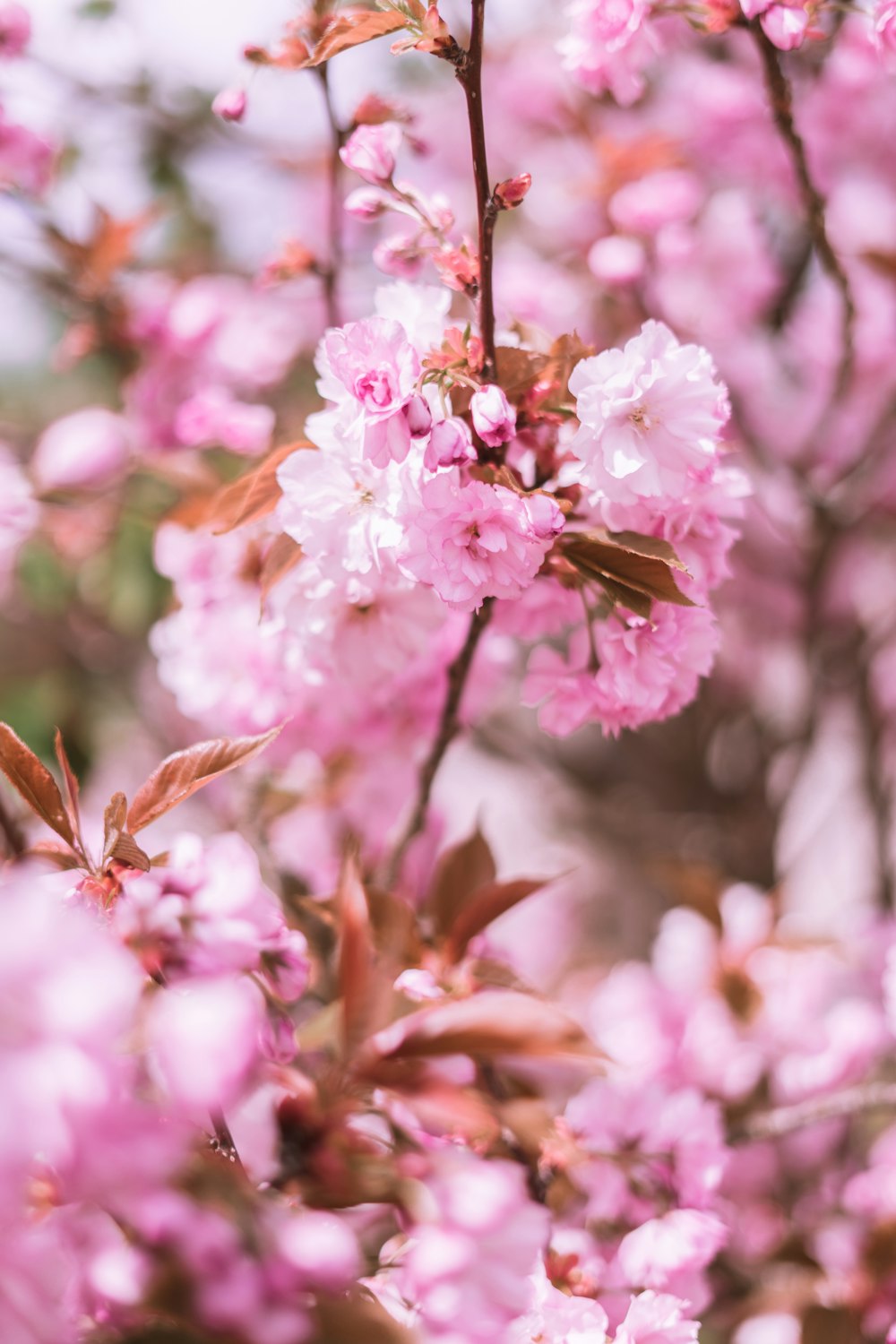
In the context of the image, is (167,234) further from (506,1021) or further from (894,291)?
(506,1021)

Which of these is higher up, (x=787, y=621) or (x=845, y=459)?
(x=845, y=459)

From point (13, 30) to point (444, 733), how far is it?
0.96 meters

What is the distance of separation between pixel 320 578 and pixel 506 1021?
0.39 metres

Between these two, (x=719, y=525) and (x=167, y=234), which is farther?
(x=167, y=234)

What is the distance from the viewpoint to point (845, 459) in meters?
1.79

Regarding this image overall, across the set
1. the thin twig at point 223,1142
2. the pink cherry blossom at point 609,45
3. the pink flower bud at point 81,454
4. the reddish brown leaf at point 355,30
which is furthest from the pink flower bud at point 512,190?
the pink flower bud at point 81,454

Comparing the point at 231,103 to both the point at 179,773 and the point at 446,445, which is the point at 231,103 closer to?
the point at 446,445

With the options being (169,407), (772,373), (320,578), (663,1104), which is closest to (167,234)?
(169,407)

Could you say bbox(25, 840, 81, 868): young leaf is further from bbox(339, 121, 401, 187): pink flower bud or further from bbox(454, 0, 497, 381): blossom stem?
bbox(339, 121, 401, 187): pink flower bud

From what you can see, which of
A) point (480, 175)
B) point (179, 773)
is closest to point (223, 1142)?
point (179, 773)

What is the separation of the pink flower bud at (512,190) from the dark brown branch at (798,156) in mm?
342

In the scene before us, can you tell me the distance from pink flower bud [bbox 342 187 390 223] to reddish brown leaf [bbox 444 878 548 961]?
0.53 m

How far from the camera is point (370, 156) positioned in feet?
2.28

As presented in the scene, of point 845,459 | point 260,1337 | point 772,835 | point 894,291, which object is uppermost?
point 894,291
